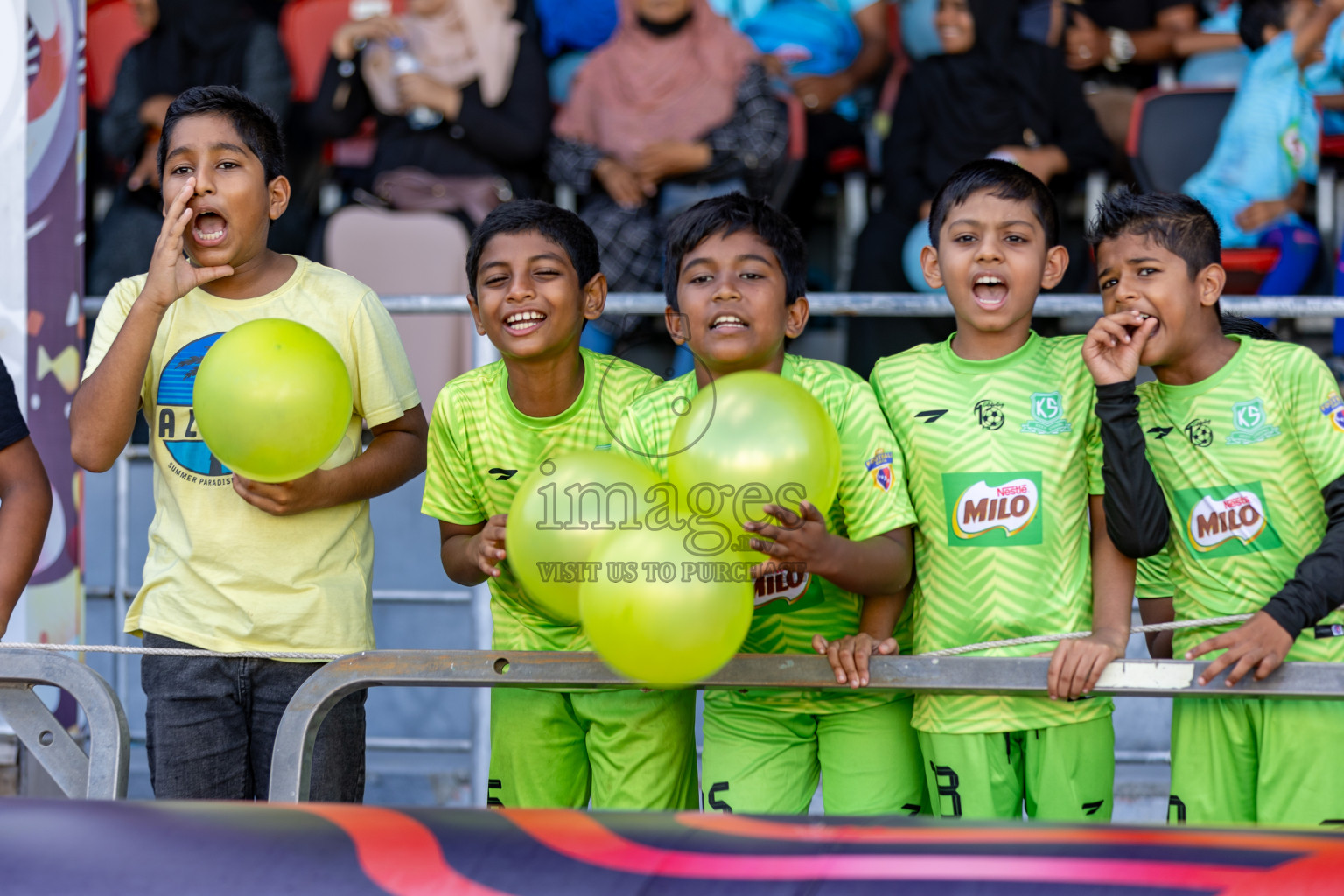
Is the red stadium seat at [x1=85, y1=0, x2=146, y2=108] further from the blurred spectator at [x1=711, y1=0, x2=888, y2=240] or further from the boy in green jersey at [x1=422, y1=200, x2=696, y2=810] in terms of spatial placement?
the boy in green jersey at [x1=422, y1=200, x2=696, y2=810]

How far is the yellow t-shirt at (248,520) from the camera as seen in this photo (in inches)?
88.2

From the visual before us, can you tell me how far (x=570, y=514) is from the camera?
73.9 inches

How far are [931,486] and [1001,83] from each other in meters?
2.70

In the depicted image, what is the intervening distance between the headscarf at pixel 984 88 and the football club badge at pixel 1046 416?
2.38 meters

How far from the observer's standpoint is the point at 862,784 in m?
2.18

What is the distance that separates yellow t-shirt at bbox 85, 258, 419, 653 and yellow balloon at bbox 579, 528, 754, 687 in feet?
2.31

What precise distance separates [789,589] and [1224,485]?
0.74 metres

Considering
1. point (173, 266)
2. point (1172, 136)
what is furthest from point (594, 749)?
point (1172, 136)

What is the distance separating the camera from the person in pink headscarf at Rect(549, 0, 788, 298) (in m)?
4.41

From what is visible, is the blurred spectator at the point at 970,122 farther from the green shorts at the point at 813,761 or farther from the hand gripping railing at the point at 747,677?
Result: the hand gripping railing at the point at 747,677

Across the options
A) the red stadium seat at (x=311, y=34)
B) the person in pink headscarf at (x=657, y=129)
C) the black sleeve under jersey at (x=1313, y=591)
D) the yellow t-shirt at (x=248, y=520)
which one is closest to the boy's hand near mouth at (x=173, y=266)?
the yellow t-shirt at (x=248, y=520)

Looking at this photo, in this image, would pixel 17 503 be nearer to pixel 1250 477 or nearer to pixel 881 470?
pixel 881 470

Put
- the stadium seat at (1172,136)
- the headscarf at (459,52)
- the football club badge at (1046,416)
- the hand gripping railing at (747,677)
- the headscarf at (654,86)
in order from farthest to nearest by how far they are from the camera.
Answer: the headscarf at (459,52) → the headscarf at (654,86) → the stadium seat at (1172,136) → the football club badge at (1046,416) → the hand gripping railing at (747,677)

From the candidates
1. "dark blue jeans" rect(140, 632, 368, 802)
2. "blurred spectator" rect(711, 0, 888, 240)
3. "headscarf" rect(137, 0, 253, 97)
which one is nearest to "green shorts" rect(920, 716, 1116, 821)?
"dark blue jeans" rect(140, 632, 368, 802)
